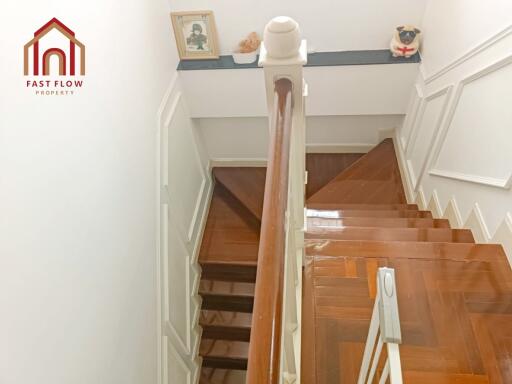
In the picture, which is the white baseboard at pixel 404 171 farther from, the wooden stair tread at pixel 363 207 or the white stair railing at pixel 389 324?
the white stair railing at pixel 389 324

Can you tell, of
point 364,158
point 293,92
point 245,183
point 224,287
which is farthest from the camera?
point 245,183

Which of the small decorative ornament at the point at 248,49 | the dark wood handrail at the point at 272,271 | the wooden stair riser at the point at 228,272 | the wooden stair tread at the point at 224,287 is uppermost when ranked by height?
the small decorative ornament at the point at 248,49

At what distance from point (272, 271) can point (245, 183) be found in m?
3.32

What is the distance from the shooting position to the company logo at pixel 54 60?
60.7 inches

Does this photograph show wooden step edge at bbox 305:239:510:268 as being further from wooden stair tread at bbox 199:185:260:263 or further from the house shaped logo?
wooden stair tread at bbox 199:185:260:263

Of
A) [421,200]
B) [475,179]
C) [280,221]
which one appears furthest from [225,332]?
[280,221]

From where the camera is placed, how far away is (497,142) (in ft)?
6.17

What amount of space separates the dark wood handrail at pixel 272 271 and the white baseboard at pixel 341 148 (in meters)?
3.04

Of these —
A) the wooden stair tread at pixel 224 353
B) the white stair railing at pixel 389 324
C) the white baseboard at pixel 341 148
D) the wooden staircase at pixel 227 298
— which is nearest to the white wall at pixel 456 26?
the white baseboard at pixel 341 148

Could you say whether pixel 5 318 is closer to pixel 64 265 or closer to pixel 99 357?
pixel 64 265

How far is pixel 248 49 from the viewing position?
10.3ft

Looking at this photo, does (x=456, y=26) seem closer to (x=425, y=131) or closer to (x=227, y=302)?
(x=425, y=131)

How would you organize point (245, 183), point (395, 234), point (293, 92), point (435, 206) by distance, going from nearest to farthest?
1. point (293, 92)
2. point (395, 234)
3. point (435, 206)
4. point (245, 183)

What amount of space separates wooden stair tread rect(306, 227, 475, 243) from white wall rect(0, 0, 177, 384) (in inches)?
40.9
